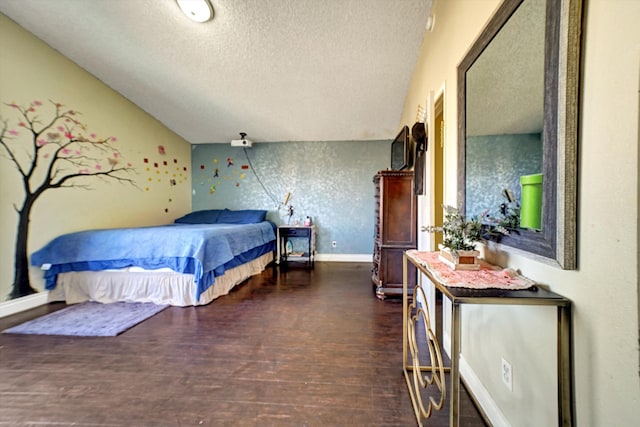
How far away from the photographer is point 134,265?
8.39 feet

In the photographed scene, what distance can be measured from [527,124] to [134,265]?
3.21m

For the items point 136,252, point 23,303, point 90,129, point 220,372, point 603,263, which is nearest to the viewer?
point 603,263

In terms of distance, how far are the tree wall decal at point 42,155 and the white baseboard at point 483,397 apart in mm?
3790

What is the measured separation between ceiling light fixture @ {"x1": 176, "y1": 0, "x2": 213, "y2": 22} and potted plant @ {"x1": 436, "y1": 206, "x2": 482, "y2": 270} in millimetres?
2626

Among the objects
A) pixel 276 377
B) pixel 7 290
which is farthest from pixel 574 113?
pixel 7 290

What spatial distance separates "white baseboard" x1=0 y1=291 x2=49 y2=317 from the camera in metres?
2.28

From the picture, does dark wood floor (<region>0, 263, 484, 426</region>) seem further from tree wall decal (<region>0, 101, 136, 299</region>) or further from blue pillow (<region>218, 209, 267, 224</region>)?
blue pillow (<region>218, 209, 267, 224</region>)

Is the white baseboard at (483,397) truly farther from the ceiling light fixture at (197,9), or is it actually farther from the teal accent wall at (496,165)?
the ceiling light fixture at (197,9)

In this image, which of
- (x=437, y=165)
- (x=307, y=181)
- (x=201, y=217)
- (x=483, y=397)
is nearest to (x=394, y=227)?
(x=437, y=165)

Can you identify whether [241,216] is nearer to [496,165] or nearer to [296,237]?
[296,237]

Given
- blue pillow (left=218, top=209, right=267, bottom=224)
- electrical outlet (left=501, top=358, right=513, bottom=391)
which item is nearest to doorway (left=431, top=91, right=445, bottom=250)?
electrical outlet (left=501, top=358, right=513, bottom=391)

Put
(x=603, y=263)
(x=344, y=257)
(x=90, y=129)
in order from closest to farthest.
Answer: (x=603, y=263) < (x=90, y=129) < (x=344, y=257)

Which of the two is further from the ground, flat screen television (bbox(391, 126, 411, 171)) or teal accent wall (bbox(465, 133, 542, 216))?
flat screen television (bbox(391, 126, 411, 171))

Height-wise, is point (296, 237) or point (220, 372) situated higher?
point (296, 237)
